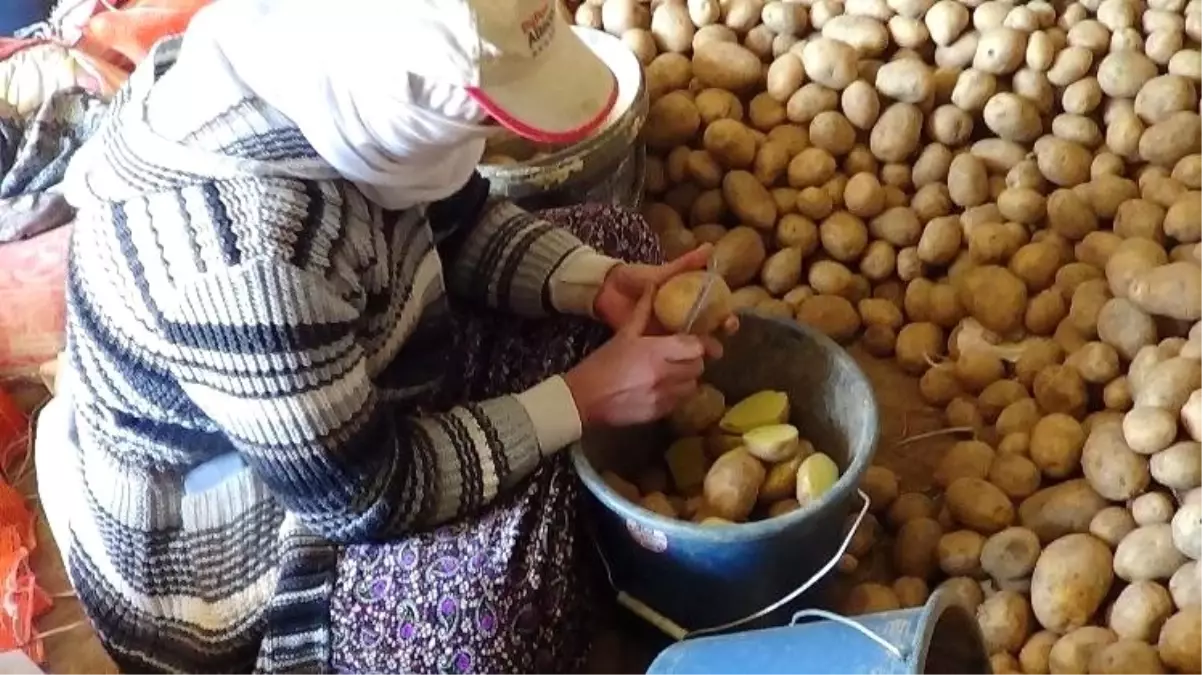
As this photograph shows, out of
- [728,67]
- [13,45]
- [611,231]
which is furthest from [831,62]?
A: [13,45]

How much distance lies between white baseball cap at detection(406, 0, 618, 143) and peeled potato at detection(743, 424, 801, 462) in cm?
38

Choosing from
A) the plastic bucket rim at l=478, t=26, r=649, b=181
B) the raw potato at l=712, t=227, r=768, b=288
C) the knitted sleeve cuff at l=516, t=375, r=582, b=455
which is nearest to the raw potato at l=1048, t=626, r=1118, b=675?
the knitted sleeve cuff at l=516, t=375, r=582, b=455

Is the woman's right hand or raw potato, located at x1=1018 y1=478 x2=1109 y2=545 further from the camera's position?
raw potato, located at x1=1018 y1=478 x2=1109 y2=545

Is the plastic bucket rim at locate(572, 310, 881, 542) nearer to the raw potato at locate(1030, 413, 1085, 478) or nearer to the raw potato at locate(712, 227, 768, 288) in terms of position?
the raw potato at locate(1030, 413, 1085, 478)

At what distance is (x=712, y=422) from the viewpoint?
1.36m

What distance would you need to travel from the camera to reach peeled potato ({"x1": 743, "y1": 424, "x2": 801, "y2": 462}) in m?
1.28

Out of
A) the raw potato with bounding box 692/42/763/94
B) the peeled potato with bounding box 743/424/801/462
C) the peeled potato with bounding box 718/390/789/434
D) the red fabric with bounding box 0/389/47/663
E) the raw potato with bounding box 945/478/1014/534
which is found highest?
the raw potato with bounding box 692/42/763/94

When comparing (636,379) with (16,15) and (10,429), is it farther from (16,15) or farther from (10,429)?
(16,15)

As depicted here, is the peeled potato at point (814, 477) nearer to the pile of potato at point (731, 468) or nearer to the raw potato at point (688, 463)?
the pile of potato at point (731, 468)

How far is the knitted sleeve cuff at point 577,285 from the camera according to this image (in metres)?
1.32

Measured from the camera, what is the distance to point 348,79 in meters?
0.96

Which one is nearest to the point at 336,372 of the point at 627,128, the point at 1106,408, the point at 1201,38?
the point at 627,128

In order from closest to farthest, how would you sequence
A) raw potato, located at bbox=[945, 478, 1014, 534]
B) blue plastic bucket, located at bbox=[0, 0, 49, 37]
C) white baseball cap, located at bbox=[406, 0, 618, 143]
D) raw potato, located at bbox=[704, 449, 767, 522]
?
white baseball cap, located at bbox=[406, 0, 618, 143], raw potato, located at bbox=[704, 449, 767, 522], raw potato, located at bbox=[945, 478, 1014, 534], blue plastic bucket, located at bbox=[0, 0, 49, 37]

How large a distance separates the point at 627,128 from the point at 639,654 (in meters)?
0.61
